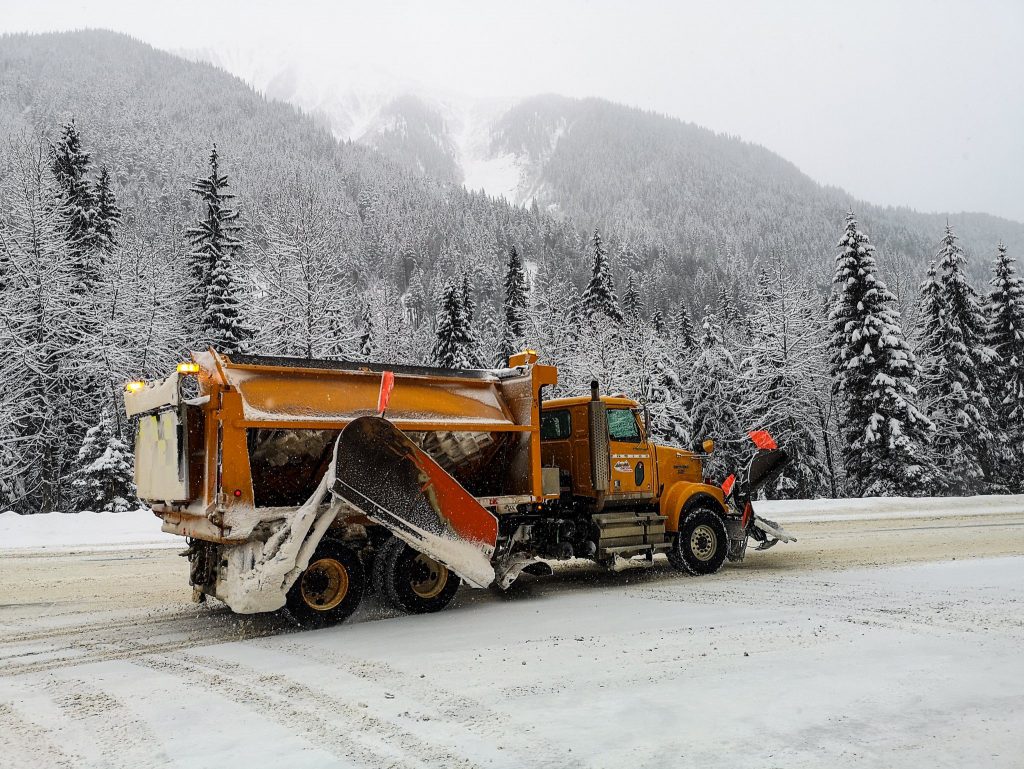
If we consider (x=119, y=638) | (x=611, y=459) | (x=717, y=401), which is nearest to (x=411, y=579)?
(x=119, y=638)

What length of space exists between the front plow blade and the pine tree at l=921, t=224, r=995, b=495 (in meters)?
33.9

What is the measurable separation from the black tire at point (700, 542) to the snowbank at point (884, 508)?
32.6ft

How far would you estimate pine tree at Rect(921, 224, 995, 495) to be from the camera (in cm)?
3550

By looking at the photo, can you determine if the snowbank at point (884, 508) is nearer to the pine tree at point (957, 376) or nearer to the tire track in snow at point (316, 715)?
the pine tree at point (957, 376)

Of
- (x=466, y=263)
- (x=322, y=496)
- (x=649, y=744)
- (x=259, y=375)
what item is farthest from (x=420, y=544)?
(x=466, y=263)

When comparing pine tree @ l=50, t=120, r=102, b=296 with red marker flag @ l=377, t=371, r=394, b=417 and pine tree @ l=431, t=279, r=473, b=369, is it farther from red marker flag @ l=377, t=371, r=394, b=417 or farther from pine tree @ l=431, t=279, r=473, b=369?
red marker flag @ l=377, t=371, r=394, b=417

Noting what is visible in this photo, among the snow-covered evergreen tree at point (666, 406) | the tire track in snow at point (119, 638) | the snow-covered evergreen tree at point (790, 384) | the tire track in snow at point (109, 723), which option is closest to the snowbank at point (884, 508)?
the snow-covered evergreen tree at point (666, 406)

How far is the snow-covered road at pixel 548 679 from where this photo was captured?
424cm

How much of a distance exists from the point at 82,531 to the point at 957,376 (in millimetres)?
36166

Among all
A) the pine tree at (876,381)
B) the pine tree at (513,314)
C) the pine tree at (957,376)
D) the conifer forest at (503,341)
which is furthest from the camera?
the pine tree at (513,314)

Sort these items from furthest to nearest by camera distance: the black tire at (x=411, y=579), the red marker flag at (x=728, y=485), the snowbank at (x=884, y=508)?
the snowbank at (x=884, y=508) < the red marker flag at (x=728, y=485) < the black tire at (x=411, y=579)

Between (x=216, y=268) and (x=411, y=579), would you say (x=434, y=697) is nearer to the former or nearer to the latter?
(x=411, y=579)

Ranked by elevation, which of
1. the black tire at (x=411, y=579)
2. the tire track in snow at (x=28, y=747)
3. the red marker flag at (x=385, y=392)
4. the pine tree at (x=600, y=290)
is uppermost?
the pine tree at (x=600, y=290)

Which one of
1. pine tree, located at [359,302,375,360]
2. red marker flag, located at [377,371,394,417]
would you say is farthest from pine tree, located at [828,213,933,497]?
red marker flag, located at [377,371,394,417]
